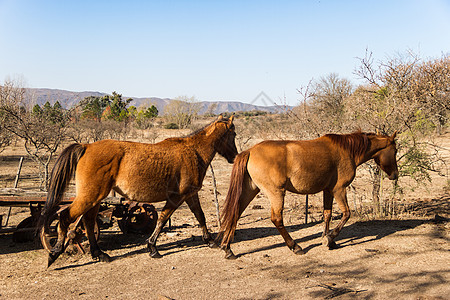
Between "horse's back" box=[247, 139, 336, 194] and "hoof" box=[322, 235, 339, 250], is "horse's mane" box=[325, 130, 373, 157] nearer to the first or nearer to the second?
"horse's back" box=[247, 139, 336, 194]

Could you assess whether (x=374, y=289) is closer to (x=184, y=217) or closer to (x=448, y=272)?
(x=448, y=272)

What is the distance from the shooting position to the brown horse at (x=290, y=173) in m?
5.66

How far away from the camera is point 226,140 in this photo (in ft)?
21.1

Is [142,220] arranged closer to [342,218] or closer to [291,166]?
[291,166]

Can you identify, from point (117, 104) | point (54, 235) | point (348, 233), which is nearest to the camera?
point (54, 235)

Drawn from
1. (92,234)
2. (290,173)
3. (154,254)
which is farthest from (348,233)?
(92,234)

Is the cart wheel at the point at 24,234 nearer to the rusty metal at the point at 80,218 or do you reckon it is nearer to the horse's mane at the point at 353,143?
the rusty metal at the point at 80,218

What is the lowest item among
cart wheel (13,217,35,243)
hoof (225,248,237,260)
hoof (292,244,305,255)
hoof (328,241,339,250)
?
cart wheel (13,217,35,243)

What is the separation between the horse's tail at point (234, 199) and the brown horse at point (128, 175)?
1.87 ft

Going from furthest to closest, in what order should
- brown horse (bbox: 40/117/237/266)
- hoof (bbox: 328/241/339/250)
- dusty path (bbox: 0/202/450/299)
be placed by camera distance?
hoof (bbox: 328/241/339/250) < brown horse (bbox: 40/117/237/266) < dusty path (bbox: 0/202/450/299)

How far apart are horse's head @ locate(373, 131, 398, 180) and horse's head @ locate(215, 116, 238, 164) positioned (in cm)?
264

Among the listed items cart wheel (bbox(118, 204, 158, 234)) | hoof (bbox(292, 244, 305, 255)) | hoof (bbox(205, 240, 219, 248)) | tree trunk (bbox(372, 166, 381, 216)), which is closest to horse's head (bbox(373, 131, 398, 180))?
tree trunk (bbox(372, 166, 381, 216))

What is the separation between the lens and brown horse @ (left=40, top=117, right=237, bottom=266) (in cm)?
524

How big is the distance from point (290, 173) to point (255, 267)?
155 centimetres
